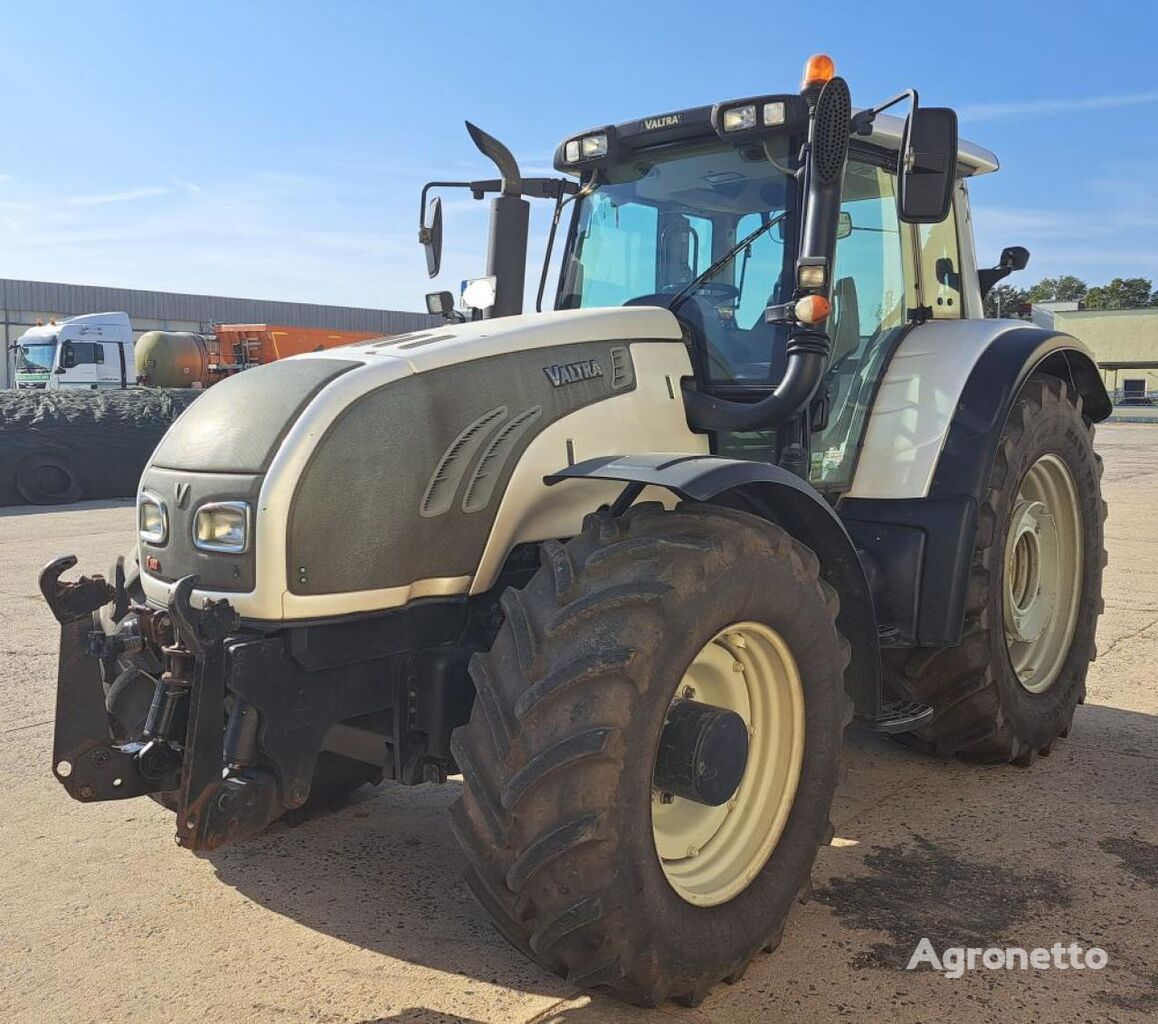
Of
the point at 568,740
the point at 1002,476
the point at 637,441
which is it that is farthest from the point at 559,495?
the point at 1002,476

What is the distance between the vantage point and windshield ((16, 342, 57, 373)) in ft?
84.4

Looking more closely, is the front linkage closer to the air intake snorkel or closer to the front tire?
the front tire

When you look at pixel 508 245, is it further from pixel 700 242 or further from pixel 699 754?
pixel 699 754

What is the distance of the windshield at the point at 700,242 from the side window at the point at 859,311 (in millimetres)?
375

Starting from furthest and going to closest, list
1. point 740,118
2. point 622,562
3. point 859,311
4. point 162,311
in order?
point 162,311 → point 859,311 → point 740,118 → point 622,562

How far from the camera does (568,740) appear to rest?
2.56m

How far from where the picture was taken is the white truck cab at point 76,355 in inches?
1008

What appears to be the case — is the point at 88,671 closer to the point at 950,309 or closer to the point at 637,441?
the point at 637,441

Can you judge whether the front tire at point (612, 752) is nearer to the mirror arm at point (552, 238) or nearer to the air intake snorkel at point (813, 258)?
the air intake snorkel at point (813, 258)

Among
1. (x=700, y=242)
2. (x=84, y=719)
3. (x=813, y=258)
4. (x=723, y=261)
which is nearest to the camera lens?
(x=84, y=719)

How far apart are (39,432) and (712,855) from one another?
47.1ft

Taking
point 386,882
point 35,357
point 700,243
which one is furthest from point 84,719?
point 35,357

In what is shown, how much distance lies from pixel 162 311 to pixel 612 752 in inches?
1928

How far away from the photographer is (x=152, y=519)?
126 inches
